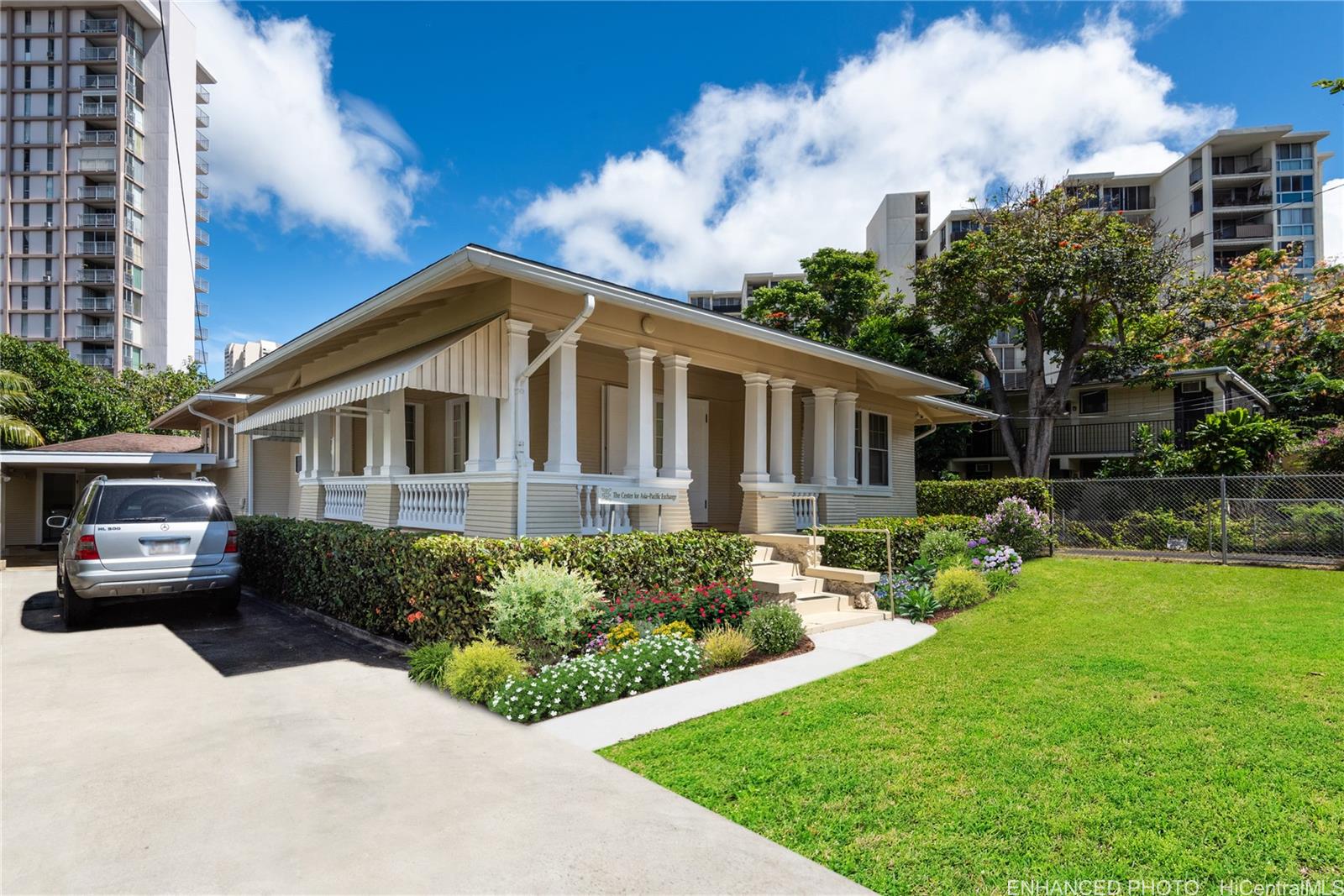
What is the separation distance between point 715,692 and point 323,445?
37.3 ft

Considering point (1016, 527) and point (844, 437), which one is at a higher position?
point (844, 437)

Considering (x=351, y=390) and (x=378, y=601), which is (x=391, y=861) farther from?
(x=351, y=390)

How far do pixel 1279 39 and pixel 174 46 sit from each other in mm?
71903

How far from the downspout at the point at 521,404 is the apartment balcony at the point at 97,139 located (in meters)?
62.3

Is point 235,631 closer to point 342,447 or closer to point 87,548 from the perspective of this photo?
point 87,548

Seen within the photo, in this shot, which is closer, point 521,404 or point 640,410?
point 521,404

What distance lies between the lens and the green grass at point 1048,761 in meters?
3.29

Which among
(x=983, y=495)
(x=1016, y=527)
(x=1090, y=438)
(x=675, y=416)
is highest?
(x=1090, y=438)

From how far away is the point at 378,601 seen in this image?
840cm

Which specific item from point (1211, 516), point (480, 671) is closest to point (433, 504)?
point (480, 671)

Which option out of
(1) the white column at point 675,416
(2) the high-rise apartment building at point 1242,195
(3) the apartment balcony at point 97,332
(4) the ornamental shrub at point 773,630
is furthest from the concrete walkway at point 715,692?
(3) the apartment balcony at point 97,332

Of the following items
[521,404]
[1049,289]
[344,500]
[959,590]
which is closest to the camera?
[521,404]

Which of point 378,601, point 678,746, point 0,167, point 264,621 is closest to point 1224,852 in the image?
point 678,746

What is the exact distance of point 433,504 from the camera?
960cm
